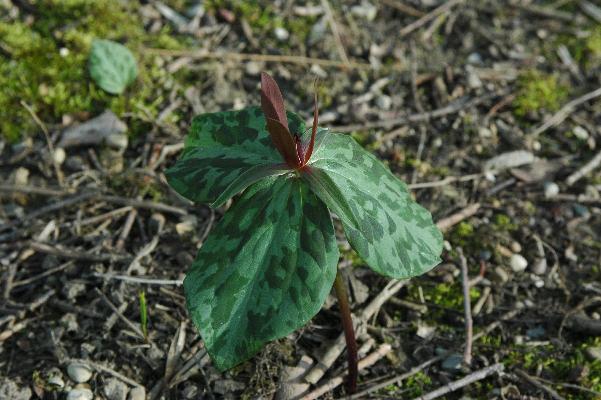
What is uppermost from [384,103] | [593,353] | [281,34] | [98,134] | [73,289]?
[281,34]

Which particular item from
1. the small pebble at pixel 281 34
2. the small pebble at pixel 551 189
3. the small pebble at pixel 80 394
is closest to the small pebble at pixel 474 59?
the small pebble at pixel 551 189

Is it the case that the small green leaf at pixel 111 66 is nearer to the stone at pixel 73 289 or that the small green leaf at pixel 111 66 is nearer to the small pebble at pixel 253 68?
the small pebble at pixel 253 68

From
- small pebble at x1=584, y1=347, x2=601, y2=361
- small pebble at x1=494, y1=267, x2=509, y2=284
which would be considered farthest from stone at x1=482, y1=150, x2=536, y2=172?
small pebble at x1=584, y1=347, x2=601, y2=361

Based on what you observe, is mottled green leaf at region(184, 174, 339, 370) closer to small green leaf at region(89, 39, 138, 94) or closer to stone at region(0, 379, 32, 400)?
stone at region(0, 379, 32, 400)

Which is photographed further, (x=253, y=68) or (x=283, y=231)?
(x=253, y=68)

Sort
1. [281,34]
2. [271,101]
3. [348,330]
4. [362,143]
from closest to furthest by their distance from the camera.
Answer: [271,101]
[348,330]
[362,143]
[281,34]

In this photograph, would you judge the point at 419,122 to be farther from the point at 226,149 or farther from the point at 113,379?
the point at 113,379

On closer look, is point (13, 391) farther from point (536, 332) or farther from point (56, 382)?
point (536, 332)

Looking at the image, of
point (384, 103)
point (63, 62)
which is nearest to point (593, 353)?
point (384, 103)
